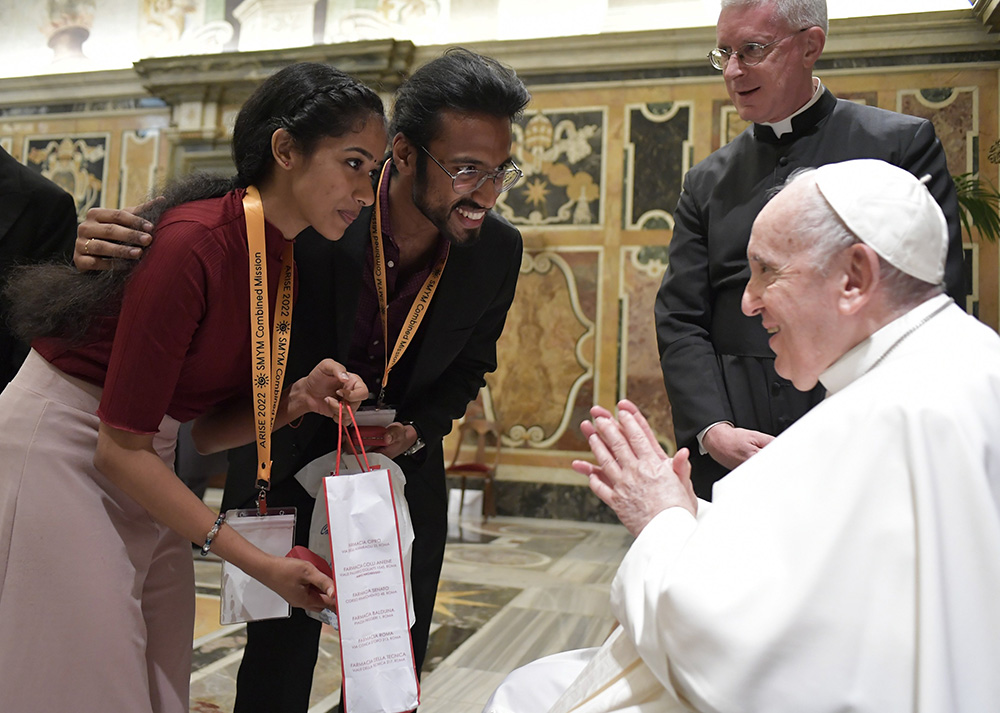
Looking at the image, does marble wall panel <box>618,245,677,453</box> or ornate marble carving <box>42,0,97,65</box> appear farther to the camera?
ornate marble carving <box>42,0,97,65</box>

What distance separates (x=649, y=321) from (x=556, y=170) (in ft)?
6.00

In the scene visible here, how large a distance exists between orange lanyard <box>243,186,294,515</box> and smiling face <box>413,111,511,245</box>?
48cm

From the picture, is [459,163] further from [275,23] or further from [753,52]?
[275,23]

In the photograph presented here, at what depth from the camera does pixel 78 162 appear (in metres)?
10.4

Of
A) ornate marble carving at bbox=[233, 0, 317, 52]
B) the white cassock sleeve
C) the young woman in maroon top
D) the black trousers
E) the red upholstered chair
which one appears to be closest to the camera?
the white cassock sleeve

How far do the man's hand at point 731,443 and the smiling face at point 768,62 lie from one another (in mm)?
1006

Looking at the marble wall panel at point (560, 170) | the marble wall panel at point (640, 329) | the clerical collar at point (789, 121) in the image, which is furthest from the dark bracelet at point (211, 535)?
the marble wall panel at point (560, 170)

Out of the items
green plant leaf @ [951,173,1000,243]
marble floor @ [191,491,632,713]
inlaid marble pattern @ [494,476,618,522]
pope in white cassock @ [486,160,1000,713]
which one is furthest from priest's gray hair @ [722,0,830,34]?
inlaid marble pattern @ [494,476,618,522]

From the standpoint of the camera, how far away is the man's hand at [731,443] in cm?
237

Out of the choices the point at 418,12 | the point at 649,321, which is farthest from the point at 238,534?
the point at 418,12

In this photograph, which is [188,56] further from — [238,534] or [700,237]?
[238,534]

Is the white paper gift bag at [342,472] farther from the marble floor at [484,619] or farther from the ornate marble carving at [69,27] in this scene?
the ornate marble carving at [69,27]

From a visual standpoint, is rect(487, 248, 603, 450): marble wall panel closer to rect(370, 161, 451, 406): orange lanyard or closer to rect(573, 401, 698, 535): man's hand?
rect(370, 161, 451, 406): orange lanyard

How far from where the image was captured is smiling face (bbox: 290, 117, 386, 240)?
207 centimetres
